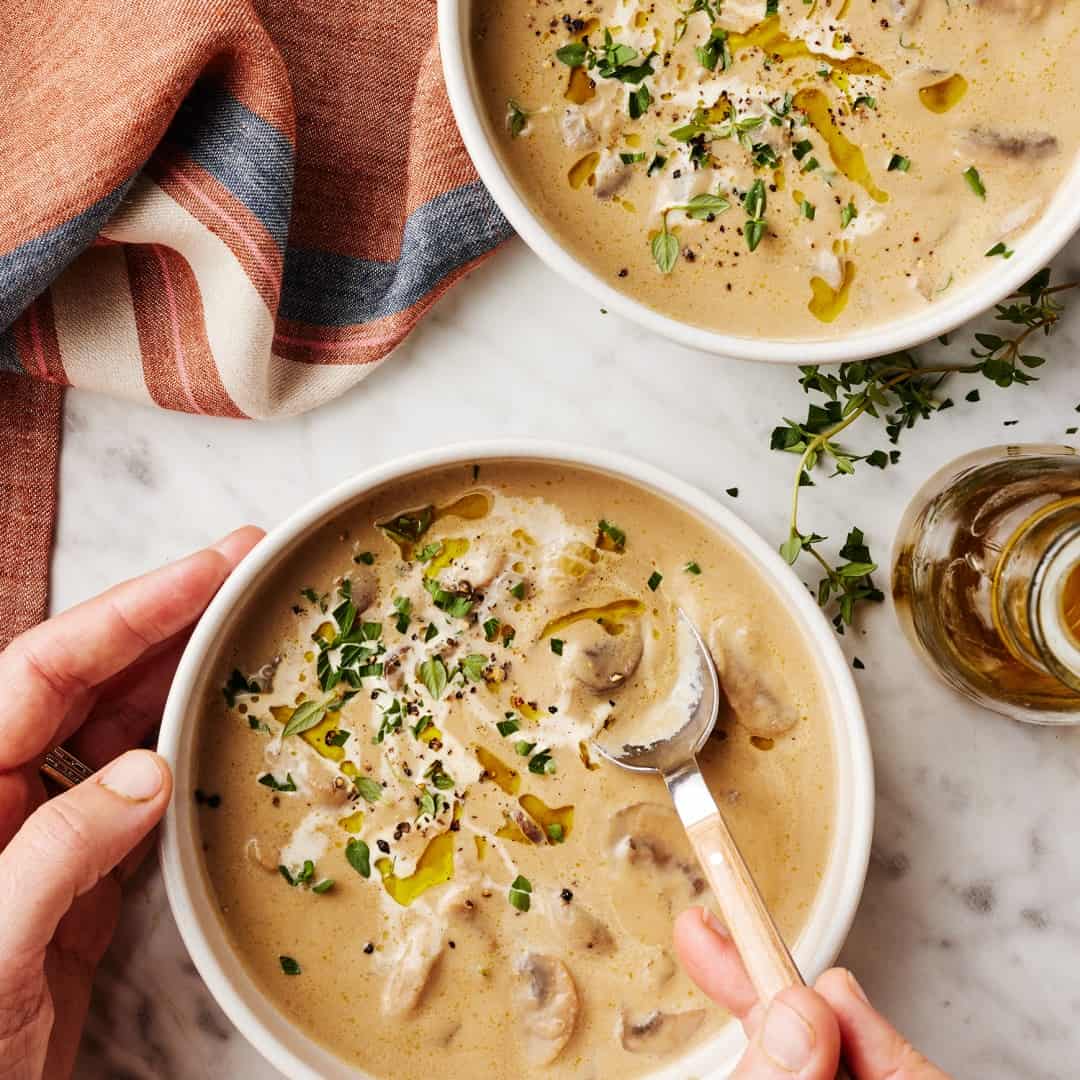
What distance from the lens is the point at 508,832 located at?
5.31 feet

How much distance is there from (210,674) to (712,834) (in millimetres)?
676

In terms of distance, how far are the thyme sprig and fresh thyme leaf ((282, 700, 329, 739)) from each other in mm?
674

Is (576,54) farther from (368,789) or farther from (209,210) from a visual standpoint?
(368,789)

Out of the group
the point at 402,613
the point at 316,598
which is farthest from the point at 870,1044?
the point at 316,598

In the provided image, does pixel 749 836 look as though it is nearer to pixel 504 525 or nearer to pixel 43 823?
pixel 504 525

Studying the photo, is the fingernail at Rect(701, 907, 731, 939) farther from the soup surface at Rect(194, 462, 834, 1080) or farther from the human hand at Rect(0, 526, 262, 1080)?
the human hand at Rect(0, 526, 262, 1080)

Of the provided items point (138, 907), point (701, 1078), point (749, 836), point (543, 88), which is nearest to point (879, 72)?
point (543, 88)

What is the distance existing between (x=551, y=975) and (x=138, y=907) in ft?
2.08

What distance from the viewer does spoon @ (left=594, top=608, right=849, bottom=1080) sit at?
52.1 inches

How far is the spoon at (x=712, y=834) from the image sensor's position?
1.32 metres

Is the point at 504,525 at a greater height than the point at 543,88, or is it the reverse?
the point at 543,88

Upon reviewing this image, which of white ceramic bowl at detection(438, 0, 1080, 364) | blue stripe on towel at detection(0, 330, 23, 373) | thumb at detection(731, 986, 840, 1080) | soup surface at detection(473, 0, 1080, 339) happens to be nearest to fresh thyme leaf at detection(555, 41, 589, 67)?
soup surface at detection(473, 0, 1080, 339)

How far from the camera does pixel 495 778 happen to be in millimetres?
1621

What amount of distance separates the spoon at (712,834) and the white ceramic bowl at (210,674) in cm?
13
